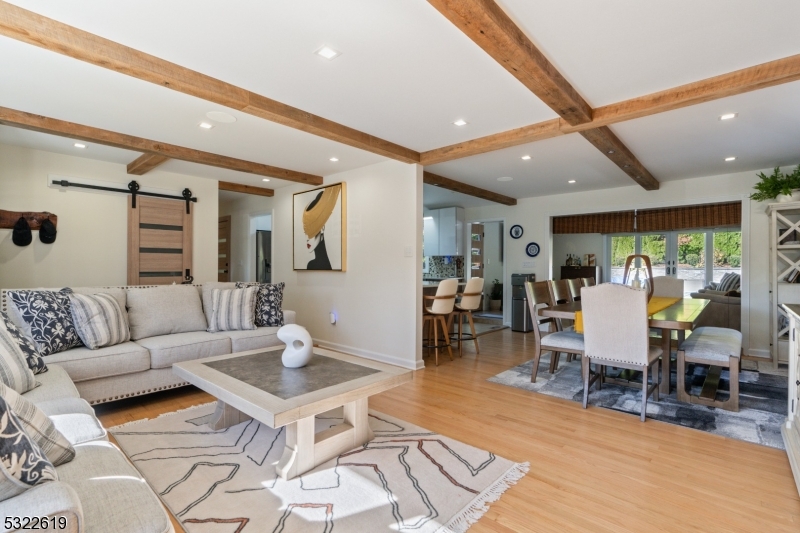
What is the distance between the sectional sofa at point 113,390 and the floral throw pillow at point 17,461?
1.0 inches

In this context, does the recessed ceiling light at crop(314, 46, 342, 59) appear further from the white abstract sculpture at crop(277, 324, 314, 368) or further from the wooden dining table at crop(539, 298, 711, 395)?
the wooden dining table at crop(539, 298, 711, 395)

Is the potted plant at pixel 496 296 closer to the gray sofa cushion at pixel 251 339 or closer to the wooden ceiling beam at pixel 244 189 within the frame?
the wooden ceiling beam at pixel 244 189

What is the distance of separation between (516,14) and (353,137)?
188 cm

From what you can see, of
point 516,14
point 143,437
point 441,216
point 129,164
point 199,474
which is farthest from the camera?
point 441,216

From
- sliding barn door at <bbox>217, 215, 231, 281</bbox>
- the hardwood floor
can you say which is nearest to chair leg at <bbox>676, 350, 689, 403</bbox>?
the hardwood floor

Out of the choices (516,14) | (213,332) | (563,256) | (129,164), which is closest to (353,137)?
(516,14)

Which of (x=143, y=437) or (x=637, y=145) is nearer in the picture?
(x=143, y=437)

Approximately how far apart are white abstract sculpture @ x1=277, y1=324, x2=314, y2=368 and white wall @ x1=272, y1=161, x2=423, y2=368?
1.99 meters

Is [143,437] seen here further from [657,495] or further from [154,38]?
[657,495]

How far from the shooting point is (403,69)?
244cm

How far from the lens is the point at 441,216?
319 inches

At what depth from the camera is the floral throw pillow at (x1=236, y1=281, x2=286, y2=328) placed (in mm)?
4086

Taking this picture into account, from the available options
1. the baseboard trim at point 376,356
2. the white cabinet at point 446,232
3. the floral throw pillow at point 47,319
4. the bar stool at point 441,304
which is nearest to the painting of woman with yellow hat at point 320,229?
the baseboard trim at point 376,356

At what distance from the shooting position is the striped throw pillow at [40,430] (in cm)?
123
